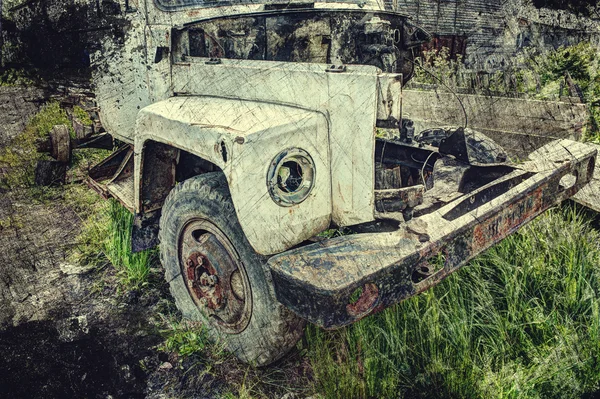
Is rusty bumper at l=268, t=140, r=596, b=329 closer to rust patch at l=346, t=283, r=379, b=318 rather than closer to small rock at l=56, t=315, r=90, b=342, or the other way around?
rust patch at l=346, t=283, r=379, b=318

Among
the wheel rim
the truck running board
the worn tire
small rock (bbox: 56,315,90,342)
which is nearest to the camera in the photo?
the worn tire

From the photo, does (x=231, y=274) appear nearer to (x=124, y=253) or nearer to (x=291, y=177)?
(x=291, y=177)

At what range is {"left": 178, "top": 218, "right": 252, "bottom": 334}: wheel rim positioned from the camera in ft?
8.46

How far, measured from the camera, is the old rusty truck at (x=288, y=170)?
2.15 metres

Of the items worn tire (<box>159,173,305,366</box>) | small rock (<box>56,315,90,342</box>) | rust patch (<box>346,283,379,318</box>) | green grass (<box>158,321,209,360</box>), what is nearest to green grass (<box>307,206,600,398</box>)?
worn tire (<box>159,173,305,366</box>)

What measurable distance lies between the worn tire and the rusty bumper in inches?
12.9

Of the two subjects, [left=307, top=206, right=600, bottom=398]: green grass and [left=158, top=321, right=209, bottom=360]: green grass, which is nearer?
[left=307, top=206, right=600, bottom=398]: green grass

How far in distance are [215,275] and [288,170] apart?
0.80m

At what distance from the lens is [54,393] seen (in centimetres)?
260

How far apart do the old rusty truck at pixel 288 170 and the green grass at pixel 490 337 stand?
341mm

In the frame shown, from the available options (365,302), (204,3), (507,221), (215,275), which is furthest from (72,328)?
(507,221)

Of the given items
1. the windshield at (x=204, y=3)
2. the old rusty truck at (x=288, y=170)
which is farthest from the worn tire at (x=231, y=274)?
the windshield at (x=204, y=3)

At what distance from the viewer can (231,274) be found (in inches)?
103

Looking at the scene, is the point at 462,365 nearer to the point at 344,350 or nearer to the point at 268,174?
the point at 344,350
